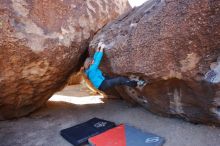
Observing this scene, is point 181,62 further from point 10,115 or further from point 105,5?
point 10,115

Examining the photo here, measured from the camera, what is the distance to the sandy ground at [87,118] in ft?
8.33

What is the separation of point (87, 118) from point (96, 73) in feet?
2.96

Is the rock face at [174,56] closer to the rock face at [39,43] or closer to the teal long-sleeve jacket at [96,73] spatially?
the teal long-sleeve jacket at [96,73]

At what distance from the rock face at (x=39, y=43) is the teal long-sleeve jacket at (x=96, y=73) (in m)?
0.46

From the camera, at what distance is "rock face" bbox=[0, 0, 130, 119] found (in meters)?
2.74

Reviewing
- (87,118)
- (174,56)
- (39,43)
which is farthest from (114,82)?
(39,43)

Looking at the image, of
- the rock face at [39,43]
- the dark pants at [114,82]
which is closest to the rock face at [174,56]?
the dark pants at [114,82]

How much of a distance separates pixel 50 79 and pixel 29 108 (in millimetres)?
695

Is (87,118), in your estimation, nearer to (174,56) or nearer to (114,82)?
(114,82)

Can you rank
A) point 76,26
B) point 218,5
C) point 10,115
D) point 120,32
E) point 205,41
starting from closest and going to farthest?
point 218,5 < point 205,41 < point 120,32 < point 76,26 < point 10,115

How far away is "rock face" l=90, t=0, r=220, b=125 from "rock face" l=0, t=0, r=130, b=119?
0.50 metres

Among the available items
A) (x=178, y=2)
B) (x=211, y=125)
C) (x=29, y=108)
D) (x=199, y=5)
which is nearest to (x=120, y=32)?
(x=178, y=2)

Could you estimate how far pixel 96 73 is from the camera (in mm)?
2848

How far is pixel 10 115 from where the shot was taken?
349 cm
